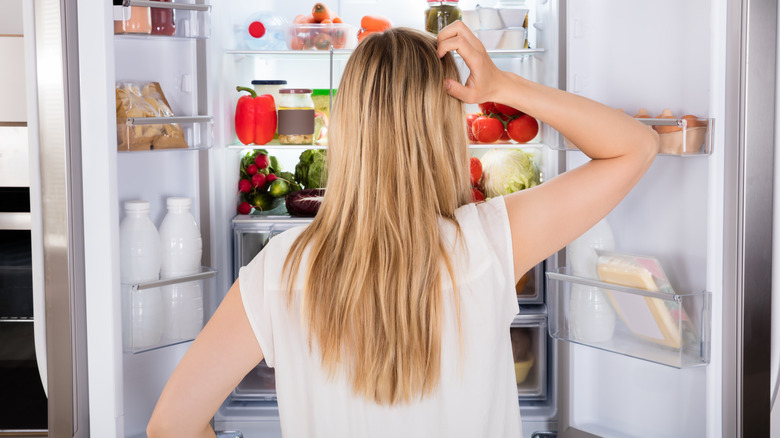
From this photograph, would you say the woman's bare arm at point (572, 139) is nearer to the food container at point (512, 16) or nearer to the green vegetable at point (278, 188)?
the food container at point (512, 16)

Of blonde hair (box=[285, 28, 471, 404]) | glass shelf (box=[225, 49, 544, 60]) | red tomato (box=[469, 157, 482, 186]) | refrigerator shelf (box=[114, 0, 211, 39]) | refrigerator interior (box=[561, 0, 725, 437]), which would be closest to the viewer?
blonde hair (box=[285, 28, 471, 404])

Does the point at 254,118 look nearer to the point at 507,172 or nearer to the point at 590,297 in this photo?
the point at 507,172

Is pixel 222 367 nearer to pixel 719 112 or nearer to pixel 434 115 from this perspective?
pixel 434 115

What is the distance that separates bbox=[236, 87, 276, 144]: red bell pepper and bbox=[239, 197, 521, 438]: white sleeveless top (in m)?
1.76

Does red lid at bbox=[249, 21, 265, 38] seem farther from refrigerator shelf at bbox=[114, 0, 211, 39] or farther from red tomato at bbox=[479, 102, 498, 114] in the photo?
red tomato at bbox=[479, 102, 498, 114]

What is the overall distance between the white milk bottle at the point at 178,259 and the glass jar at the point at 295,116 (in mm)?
682

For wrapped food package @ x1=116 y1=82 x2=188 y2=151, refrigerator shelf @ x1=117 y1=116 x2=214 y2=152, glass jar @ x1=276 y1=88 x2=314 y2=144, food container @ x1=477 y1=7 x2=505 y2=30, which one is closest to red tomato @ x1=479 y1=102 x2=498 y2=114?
food container @ x1=477 y1=7 x2=505 y2=30

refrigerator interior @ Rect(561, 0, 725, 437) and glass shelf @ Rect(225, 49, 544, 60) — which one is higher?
glass shelf @ Rect(225, 49, 544, 60)

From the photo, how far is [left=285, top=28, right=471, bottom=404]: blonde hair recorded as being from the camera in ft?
3.18

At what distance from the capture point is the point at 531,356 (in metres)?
2.87

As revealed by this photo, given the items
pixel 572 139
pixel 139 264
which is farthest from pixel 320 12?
pixel 572 139

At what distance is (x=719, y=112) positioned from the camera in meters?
1.72

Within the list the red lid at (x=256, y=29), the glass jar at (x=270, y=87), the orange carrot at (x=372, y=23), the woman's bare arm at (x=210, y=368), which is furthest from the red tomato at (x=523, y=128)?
the woman's bare arm at (x=210, y=368)

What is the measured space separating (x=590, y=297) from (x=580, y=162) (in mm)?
467
